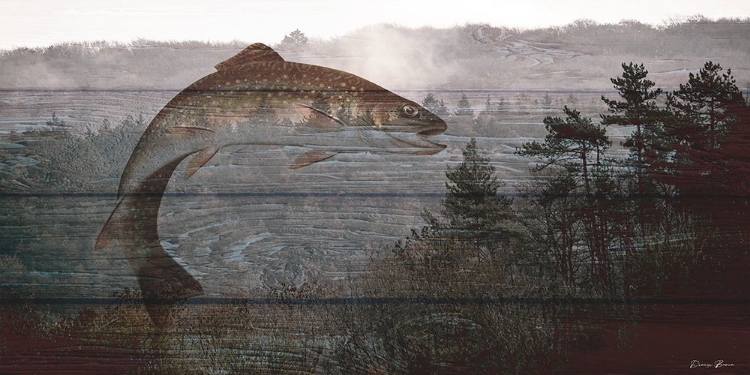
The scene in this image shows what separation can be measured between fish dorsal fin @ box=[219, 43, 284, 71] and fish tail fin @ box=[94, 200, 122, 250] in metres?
0.48

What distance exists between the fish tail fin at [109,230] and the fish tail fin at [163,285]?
11cm

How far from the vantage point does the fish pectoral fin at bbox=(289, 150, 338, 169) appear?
64.2 inches

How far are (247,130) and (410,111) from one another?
45 cm

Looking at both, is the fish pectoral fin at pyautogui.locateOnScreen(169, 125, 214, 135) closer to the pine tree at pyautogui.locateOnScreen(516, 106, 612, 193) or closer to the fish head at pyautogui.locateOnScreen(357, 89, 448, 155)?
the fish head at pyautogui.locateOnScreen(357, 89, 448, 155)

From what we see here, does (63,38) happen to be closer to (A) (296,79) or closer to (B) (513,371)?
(A) (296,79)

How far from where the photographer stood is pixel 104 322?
160 centimetres

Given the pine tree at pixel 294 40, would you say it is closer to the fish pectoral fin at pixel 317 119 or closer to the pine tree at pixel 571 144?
the fish pectoral fin at pixel 317 119

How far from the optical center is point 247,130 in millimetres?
1630

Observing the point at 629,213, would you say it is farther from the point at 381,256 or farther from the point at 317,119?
the point at 317,119

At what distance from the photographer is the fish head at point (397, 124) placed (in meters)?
1.62

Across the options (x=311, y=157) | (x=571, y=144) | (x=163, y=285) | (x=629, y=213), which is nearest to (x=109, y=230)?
(x=163, y=285)

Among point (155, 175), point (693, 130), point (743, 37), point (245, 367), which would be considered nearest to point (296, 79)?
point (155, 175)

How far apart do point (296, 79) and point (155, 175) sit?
0.46m

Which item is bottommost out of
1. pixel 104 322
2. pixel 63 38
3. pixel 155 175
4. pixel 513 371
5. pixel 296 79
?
pixel 513 371
